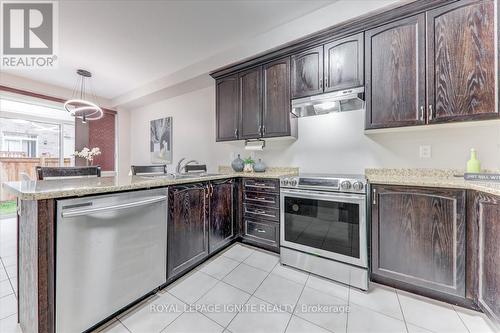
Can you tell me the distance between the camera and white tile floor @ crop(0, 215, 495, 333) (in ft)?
4.44

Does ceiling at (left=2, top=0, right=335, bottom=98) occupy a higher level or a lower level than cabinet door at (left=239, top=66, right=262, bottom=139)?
higher

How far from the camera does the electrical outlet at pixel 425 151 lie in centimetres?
201

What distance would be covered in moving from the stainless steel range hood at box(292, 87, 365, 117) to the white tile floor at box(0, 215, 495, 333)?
1.77 meters

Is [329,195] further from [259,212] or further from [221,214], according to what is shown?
[221,214]

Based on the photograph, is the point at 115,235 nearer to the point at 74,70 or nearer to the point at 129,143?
the point at 74,70

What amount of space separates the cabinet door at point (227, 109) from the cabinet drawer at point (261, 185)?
29.3 inches

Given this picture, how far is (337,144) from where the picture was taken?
8.18 feet

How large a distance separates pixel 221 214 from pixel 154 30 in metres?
2.39

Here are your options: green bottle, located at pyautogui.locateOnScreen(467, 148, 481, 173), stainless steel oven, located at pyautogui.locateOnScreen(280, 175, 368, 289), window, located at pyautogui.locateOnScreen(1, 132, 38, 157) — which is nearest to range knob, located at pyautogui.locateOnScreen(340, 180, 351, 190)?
stainless steel oven, located at pyautogui.locateOnScreen(280, 175, 368, 289)

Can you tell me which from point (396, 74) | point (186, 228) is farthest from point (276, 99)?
point (186, 228)

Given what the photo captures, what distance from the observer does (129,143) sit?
5270 millimetres

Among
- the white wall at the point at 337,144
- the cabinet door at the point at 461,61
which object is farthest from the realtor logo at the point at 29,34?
the cabinet door at the point at 461,61

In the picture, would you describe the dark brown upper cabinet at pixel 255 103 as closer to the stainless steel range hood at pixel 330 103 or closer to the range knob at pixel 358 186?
the stainless steel range hood at pixel 330 103

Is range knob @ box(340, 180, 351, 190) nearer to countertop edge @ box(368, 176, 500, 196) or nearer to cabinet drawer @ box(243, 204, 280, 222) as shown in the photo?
countertop edge @ box(368, 176, 500, 196)
